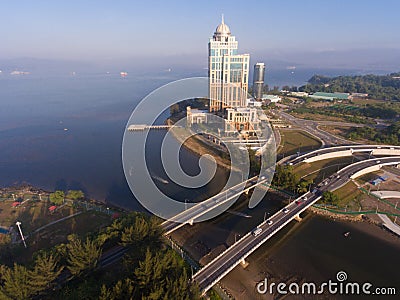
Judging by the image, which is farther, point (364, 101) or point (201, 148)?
point (364, 101)

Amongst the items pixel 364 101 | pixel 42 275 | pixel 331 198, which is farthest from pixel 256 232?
pixel 364 101

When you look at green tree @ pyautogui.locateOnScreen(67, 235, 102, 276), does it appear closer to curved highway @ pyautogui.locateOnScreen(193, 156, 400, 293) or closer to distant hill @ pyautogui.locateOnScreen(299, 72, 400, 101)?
curved highway @ pyautogui.locateOnScreen(193, 156, 400, 293)

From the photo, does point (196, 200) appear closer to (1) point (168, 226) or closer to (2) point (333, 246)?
(1) point (168, 226)

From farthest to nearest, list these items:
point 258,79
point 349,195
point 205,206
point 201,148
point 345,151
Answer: point 258,79 → point 201,148 → point 345,151 → point 349,195 → point 205,206

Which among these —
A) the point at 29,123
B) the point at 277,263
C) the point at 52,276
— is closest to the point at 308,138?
the point at 277,263

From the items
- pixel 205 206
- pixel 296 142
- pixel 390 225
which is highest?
pixel 205 206

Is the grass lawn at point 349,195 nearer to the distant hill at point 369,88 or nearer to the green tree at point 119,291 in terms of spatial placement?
the green tree at point 119,291

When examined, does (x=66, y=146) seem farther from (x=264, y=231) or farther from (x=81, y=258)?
(x=264, y=231)

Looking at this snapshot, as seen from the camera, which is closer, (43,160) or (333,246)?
(333,246)
